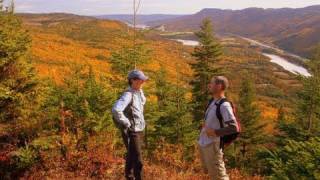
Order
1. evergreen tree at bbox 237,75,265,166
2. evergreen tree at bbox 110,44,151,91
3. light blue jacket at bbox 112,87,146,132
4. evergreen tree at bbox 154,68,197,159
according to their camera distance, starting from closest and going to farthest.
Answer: light blue jacket at bbox 112,87,146,132 → evergreen tree at bbox 110,44,151,91 → evergreen tree at bbox 154,68,197,159 → evergreen tree at bbox 237,75,265,166

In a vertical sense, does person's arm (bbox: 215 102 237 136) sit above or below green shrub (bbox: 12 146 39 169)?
above

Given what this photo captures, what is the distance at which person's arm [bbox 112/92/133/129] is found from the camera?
22.9ft

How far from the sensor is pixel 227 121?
5953 mm

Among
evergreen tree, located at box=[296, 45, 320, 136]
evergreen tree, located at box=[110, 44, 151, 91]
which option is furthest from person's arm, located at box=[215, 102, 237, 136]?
evergreen tree, located at box=[296, 45, 320, 136]

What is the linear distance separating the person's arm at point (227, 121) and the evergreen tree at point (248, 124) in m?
24.9

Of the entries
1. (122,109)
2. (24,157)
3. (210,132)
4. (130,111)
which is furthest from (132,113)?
(24,157)

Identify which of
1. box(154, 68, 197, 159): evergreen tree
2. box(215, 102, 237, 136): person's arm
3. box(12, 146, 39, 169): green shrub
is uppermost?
box(215, 102, 237, 136): person's arm

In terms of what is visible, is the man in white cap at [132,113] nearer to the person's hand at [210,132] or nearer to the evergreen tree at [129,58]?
the person's hand at [210,132]

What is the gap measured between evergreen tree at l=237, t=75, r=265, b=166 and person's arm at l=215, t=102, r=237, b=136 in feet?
81.8

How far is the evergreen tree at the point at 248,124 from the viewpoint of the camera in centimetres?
3139

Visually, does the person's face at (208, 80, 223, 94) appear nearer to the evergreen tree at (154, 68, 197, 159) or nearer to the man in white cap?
the man in white cap

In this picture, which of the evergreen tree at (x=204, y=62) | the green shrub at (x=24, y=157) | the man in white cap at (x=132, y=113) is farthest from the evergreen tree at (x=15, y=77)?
the evergreen tree at (x=204, y=62)

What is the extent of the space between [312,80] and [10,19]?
1341cm

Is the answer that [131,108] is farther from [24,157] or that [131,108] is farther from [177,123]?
[177,123]
